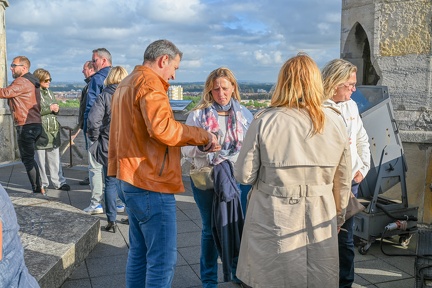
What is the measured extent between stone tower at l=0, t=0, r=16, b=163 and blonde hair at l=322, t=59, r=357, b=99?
7700 mm

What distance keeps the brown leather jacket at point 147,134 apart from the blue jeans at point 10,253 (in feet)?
3.19

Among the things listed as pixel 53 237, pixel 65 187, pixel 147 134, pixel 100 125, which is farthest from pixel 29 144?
pixel 147 134

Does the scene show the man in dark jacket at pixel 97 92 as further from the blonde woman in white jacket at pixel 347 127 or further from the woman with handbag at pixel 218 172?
the blonde woman in white jacket at pixel 347 127

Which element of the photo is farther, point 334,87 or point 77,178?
point 77,178

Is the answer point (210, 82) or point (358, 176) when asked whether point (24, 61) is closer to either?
point (210, 82)

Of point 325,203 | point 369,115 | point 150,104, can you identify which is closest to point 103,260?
point 150,104

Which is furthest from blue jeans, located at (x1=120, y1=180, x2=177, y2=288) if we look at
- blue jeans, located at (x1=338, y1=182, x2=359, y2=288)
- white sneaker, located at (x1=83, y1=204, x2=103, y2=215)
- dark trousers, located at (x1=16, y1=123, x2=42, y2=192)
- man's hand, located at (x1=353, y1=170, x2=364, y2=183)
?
dark trousers, located at (x1=16, y1=123, x2=42, y2=192)

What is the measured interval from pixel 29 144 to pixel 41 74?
3.58 feet

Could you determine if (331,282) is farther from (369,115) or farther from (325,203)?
(369,115)

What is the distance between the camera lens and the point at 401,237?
15.3 ft

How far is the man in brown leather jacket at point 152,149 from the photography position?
270cm

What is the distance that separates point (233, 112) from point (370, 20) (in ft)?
9.06

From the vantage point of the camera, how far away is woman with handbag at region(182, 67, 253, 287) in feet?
11.0

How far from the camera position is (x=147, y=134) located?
2783 millimetres
